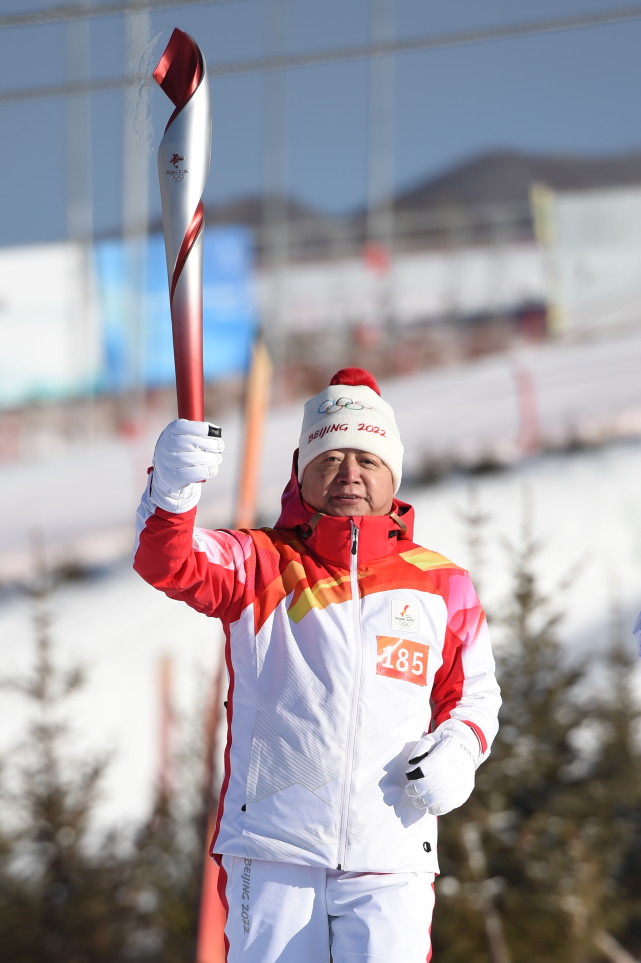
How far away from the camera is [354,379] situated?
8.35ft

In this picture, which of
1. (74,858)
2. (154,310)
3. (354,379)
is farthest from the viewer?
(154,310)

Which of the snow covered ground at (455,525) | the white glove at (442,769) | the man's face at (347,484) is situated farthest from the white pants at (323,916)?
the snow covered ground at (455,525)

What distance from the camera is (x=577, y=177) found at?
33.3 ft

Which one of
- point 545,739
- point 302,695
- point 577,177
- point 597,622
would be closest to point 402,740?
point 302,695

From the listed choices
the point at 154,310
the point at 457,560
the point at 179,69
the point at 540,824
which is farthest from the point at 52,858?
the point at 179,69

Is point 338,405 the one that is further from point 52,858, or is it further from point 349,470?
point 52,858

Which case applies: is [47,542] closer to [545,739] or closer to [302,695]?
[545,739]

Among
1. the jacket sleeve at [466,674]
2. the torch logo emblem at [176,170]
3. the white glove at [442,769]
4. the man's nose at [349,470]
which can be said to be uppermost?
the torch logo emblem at [176,170]

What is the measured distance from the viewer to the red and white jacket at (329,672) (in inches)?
83.0

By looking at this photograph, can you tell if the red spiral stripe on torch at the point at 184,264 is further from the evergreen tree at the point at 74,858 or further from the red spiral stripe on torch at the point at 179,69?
the evergreen tree at the point at 74,858

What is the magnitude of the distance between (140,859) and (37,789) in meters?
0.91

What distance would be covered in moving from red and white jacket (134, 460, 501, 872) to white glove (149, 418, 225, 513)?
7 centimetres

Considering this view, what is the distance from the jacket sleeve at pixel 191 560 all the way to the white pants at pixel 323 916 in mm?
487

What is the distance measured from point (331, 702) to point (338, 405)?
0.62m
